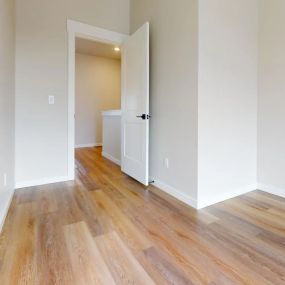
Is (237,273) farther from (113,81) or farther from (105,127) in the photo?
(113,81)

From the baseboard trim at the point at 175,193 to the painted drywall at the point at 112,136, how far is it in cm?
141

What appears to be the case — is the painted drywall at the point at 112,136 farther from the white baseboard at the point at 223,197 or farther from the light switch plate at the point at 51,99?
the white baseboard at the point at 223,197

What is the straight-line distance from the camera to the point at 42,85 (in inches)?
105

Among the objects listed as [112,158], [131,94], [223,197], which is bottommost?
[223,197]

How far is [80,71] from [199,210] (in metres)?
5.25

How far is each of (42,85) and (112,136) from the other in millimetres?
1770

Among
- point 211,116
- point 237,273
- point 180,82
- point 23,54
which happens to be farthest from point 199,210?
point 23,54

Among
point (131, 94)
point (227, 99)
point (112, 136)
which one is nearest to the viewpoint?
point (227, 99)

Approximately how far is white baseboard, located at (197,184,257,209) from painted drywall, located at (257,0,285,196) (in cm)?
20

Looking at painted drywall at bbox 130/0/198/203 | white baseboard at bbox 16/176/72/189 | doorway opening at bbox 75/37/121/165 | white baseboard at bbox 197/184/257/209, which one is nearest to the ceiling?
doorway opening at bbox 75/37/121/165

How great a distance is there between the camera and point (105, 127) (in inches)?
177

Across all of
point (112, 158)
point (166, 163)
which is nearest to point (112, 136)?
point (112, 158)

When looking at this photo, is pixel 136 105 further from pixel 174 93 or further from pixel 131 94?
pixel 174 93

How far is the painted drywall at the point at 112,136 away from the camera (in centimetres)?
390
